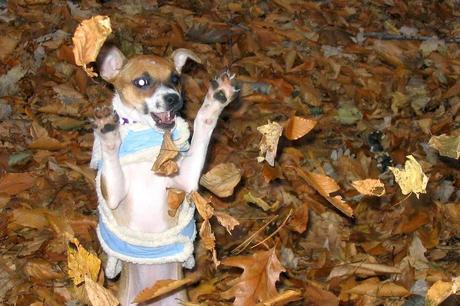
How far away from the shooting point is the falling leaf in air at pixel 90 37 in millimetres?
2545

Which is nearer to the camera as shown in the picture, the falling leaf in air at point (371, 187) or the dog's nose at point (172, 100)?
the dog's nose at point (172, 100)

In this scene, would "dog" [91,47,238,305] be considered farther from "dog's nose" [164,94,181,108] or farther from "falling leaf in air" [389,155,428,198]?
"falling leaf in air" [389,155,428,198]

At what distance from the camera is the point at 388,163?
465cm

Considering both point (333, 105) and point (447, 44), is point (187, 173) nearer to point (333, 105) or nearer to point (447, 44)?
point (333, 105)

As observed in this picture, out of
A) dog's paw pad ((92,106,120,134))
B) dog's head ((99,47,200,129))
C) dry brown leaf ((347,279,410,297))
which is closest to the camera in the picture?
dog's paw pad ((92,106,120,134))

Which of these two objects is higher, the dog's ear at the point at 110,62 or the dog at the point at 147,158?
the dog's ear at the point at 110,62

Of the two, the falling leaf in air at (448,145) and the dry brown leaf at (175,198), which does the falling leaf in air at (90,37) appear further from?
the falling leaf in air at (448,145)

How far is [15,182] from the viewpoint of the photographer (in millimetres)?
4137

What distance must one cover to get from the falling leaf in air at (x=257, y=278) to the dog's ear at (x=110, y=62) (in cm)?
92

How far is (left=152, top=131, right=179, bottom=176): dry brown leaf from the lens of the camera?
2.68 meters

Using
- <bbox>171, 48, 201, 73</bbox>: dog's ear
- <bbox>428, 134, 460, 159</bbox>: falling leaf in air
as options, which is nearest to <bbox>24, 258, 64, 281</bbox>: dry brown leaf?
<bbox>171, 48, 201, 73</bbox>: dog's ear

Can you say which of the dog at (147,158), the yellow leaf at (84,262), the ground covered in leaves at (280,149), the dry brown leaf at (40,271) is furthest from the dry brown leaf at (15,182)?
the dog at (147,158)

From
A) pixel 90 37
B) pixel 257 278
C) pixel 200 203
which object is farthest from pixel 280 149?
pixel 90 37

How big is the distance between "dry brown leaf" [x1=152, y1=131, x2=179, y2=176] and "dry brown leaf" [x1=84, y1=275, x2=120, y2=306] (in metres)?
0.51
